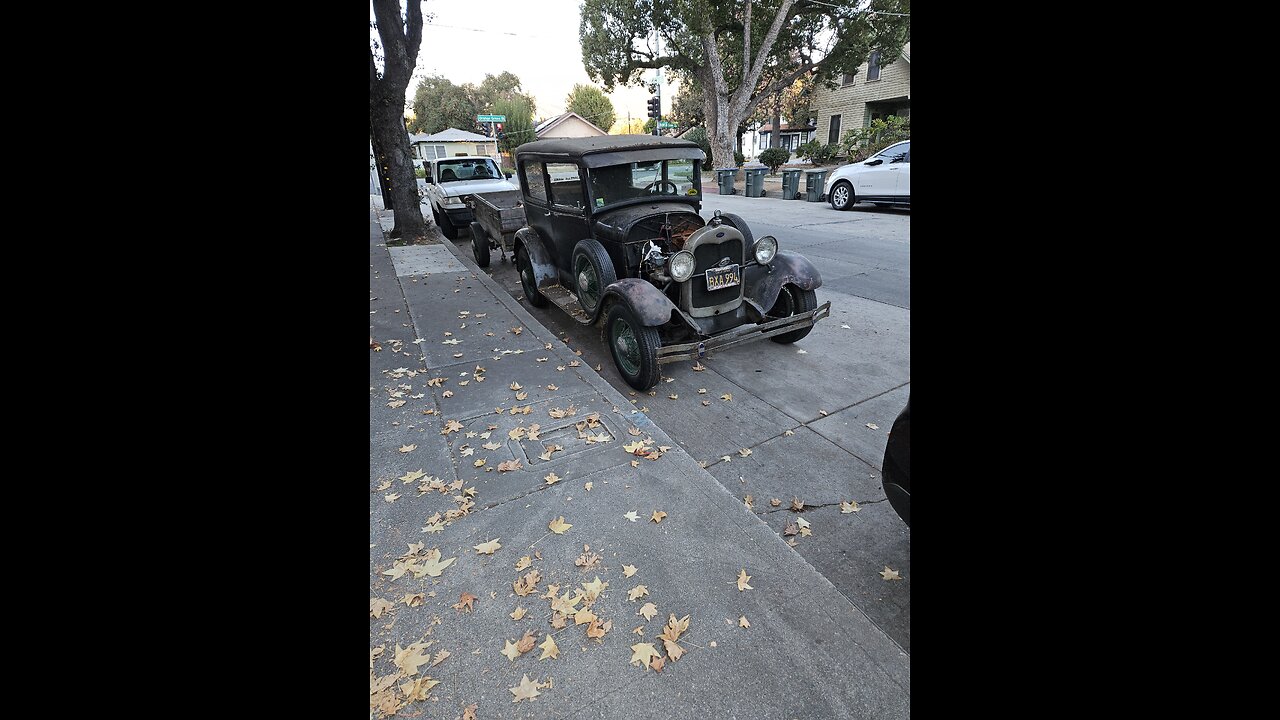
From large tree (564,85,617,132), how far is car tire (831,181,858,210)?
44.7 m

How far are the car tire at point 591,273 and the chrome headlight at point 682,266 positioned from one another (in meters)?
0.67

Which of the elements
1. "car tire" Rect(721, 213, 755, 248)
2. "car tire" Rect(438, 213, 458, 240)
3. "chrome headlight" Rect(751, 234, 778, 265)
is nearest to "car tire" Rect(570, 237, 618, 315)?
"car tire" Rect(721, 213, 755, 248)

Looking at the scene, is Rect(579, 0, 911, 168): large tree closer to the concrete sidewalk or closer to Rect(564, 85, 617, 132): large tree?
the concrete sidewalk

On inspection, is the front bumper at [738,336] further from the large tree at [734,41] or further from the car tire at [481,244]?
the large tree at [734,41]

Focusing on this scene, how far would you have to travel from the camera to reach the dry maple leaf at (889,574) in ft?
8.66

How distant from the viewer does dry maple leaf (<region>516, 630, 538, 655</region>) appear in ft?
7.15

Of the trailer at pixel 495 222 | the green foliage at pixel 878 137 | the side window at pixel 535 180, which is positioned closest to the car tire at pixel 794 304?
the side window at pixel 535 180
